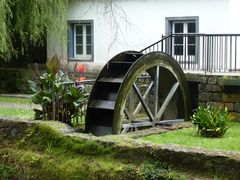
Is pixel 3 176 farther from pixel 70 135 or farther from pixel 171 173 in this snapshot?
pixel 171 173

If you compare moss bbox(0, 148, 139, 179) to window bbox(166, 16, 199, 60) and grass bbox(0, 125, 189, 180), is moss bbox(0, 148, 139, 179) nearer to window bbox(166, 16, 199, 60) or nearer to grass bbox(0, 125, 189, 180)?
grass bbox(0, 125, 189, 180)

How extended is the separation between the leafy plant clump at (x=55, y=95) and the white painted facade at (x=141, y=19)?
5.09 metres

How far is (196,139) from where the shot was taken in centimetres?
1138

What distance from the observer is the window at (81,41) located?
22062 mm

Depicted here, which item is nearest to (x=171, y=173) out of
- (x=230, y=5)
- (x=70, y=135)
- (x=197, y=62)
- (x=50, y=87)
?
(x=70, y=135)

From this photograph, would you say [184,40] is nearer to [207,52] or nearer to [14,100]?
[207,52]

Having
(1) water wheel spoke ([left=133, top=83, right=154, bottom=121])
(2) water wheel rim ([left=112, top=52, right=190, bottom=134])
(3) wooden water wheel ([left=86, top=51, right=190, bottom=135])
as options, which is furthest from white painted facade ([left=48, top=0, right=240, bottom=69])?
(1) water wheel spoke ([left=133, top=83, right=154, bottom=121])

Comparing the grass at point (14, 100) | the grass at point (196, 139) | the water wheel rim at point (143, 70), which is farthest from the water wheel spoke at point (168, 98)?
the grass at point (14, 100)

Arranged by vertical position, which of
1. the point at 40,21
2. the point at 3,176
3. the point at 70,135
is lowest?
the point at 3,176

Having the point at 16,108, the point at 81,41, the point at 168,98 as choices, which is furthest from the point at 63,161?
the point at 81,41

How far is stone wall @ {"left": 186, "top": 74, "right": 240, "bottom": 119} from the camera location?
45.1 ft

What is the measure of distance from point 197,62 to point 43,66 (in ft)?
27.9

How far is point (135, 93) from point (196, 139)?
2.11 meters

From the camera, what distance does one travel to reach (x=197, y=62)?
15625 millimetres
